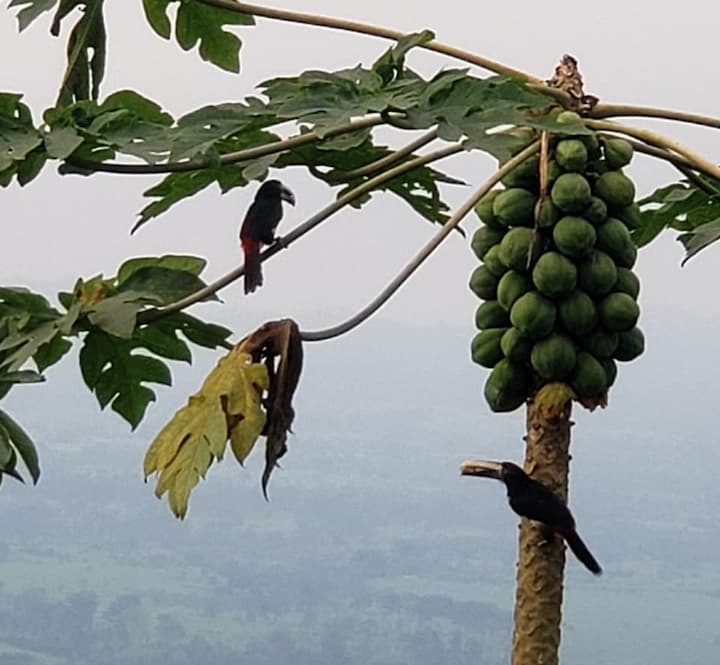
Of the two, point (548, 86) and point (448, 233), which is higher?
point (548, 86)

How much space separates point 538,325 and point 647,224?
386 millimetres

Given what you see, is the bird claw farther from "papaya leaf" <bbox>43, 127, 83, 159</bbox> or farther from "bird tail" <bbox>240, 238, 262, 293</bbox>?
"papaya leaf" <bbox>43, 127, 83, 159</bbox>

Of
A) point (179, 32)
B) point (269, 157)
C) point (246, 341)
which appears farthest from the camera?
point (179, 32)

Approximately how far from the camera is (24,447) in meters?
1.23

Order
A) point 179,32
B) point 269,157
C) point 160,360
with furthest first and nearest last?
point 179,32 → point 160,360 → point 269,157

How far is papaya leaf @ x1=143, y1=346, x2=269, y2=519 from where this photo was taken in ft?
3.26

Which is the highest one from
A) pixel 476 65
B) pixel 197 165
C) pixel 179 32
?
pixel 179 32

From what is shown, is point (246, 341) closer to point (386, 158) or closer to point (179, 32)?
point (386, 158)

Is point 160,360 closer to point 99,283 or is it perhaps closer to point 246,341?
point 99,283

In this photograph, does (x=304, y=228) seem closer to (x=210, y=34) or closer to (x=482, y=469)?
(x=482, y=469)

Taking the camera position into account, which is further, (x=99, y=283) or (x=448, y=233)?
(x=99, y=283)

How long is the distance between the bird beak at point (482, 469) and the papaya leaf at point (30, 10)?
544 millimetres

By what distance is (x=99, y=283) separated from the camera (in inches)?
47.7

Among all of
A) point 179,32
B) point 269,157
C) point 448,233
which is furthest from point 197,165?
point 179,32
